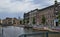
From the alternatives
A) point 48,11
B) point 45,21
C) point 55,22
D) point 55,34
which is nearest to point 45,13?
point 48,11

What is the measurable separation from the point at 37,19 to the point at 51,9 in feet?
84.0

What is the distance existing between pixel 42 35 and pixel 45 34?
0.20 meters

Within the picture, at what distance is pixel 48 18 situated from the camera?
105188 mm

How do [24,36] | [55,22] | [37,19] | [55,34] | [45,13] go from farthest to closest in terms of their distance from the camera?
[37,19], [45,13], [55,22], [55,34], [24,36]

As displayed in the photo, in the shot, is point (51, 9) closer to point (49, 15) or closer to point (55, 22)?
point (49, 15)

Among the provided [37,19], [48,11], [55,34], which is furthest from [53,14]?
[55,34]

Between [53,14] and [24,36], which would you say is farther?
[53,14]

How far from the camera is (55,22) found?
9125 centimetres

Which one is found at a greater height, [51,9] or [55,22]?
[51,9]

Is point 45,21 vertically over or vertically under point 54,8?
under

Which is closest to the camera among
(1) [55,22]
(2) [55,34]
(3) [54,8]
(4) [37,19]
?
(2) [55,34]

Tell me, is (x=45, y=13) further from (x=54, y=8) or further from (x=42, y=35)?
(x=42, y=35)

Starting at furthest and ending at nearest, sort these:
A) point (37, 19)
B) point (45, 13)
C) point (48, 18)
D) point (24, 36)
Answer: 1. point (37, 19)
2. point (45, 13)
3. point (48, 18)
4. point (24, 36)

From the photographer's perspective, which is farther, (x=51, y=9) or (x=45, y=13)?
(x=45, y=13)
